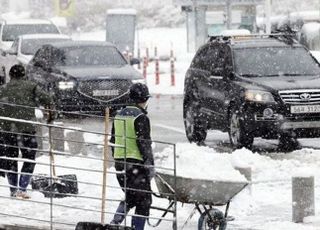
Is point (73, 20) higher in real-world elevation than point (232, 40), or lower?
lower

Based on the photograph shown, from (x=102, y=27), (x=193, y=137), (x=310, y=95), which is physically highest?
(x=310, y=95)

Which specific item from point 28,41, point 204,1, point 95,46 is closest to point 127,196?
point 95,46

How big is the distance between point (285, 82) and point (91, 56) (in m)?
7.34

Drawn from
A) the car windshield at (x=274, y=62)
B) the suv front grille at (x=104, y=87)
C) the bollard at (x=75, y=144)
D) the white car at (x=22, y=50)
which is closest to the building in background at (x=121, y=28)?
the white car at (x=22, y=50)

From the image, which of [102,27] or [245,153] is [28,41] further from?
[102,27]

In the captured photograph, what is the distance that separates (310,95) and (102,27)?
63385 millimetres

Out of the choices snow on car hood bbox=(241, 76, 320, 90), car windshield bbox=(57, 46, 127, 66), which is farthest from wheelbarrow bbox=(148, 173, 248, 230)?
car windshield bbox=(57, 46, 127, 66)

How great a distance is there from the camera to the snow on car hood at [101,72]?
69.2 ft

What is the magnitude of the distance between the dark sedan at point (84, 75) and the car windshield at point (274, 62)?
4.00 meters

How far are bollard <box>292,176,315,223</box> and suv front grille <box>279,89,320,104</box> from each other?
5.22 m

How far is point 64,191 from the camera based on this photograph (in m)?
11.6

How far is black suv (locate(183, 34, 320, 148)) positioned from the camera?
→ 16.0m

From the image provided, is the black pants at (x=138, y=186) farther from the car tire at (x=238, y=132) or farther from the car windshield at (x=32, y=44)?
the car windshield at (x=32, y=44)

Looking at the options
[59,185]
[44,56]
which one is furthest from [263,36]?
[59,185]
